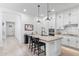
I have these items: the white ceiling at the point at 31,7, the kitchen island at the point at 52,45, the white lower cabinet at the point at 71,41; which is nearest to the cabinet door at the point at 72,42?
the white lower cabinet at the point at 71,41

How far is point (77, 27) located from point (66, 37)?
89 cm

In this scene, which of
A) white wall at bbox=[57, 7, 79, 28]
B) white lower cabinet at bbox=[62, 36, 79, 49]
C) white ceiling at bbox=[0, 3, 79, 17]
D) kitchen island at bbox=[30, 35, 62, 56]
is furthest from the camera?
white wall at bbox=[57, 7, 79, 28]

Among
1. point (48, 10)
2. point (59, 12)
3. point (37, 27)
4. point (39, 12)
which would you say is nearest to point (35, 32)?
point (37, 27)

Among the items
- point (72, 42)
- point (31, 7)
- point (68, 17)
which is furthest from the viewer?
point (68, 17)

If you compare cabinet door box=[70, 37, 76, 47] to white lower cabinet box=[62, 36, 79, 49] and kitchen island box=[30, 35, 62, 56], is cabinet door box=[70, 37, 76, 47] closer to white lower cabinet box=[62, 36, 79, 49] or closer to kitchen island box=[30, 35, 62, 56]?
white lower cabinet box=[62, 36, 79, 49]

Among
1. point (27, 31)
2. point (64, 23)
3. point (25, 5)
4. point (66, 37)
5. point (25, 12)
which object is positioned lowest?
point (66, 37)

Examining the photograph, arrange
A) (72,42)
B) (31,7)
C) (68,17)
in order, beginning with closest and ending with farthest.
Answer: (31,7), (72,42), (68,17)

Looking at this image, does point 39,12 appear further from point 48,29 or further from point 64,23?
point 64,23

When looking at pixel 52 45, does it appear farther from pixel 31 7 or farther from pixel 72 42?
pixel 31 7

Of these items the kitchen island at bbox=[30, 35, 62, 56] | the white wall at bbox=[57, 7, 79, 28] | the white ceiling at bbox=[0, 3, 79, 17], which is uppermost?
the white ceiling at bbox=[0, 3, 79, 17]

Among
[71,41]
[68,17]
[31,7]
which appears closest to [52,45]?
[71,41]

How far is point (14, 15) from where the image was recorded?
3.95 metres

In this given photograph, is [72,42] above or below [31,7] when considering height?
below

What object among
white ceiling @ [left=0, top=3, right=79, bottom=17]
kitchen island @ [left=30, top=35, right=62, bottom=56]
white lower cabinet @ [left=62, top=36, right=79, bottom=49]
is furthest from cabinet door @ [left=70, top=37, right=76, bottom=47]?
white ceiling @ [left=0, top=3, right=79, bottom=17]
